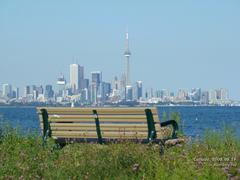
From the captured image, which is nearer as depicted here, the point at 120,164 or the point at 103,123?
the point at 120,164

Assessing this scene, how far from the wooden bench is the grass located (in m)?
1.08

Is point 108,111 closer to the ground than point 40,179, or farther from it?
farther from it

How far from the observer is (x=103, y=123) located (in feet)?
35.2

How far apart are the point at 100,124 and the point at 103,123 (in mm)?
48

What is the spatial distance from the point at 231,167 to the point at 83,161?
1.58 m

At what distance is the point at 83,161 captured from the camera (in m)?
8.01

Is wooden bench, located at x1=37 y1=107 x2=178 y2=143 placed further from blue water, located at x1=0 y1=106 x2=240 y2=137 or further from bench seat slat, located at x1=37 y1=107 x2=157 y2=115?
blue water, located at x1=0 y1=106 x2=240 y2=137

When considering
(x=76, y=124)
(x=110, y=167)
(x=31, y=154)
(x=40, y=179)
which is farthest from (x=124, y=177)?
(x=76, y=124)

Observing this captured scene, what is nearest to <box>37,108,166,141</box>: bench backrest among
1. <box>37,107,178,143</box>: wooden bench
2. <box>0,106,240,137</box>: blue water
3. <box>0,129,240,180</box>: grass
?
<box>37,107,178,143</box>: wooden bench

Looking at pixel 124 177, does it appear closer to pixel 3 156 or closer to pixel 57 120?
pixel 3 156

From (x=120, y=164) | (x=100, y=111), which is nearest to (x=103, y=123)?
(x=100, y=111)

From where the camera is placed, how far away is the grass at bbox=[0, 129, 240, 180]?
7.41 meters
